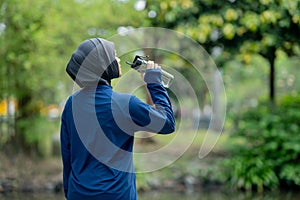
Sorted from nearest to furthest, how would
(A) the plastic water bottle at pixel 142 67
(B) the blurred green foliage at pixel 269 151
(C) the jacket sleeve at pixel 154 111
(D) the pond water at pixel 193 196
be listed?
1. (C) the jacket sleeve at pixel 154 111
2. (A) the plastic water bottle at pixel 142 67
3. (D) the pond water at pixel 193 196
4. (B) the blurred green foliage at pixel 269 151

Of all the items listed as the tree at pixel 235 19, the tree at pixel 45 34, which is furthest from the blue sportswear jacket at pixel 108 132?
the tree at pixel 45 34

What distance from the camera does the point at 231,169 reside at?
9023 millimetres

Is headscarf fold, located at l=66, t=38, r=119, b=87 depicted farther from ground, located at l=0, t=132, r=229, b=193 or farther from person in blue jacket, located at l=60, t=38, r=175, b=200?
ground, located at l=0, t=132, r=229, b=193

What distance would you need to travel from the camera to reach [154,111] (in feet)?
7.24

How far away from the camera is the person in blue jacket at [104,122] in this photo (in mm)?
2221

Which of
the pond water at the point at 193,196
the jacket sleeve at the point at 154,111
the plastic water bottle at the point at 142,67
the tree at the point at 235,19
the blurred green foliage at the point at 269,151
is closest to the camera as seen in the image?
the jacket sleeve at the point at 154,111

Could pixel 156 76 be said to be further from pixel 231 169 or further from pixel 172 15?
pixel 231 169

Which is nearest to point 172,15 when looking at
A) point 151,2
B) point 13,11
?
point 151,2

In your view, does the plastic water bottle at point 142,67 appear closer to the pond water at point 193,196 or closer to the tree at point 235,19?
the tree at point 235,19

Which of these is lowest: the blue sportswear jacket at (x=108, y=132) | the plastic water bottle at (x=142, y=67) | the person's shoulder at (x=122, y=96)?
the blue sportswear jacket at (x=108, y=132)

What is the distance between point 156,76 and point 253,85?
20836 mm

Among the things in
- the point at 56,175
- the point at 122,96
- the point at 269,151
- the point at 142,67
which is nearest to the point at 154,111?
the point at 122,96

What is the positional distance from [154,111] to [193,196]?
6484 millimetres

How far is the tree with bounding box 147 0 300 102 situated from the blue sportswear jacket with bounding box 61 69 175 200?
4206mm
